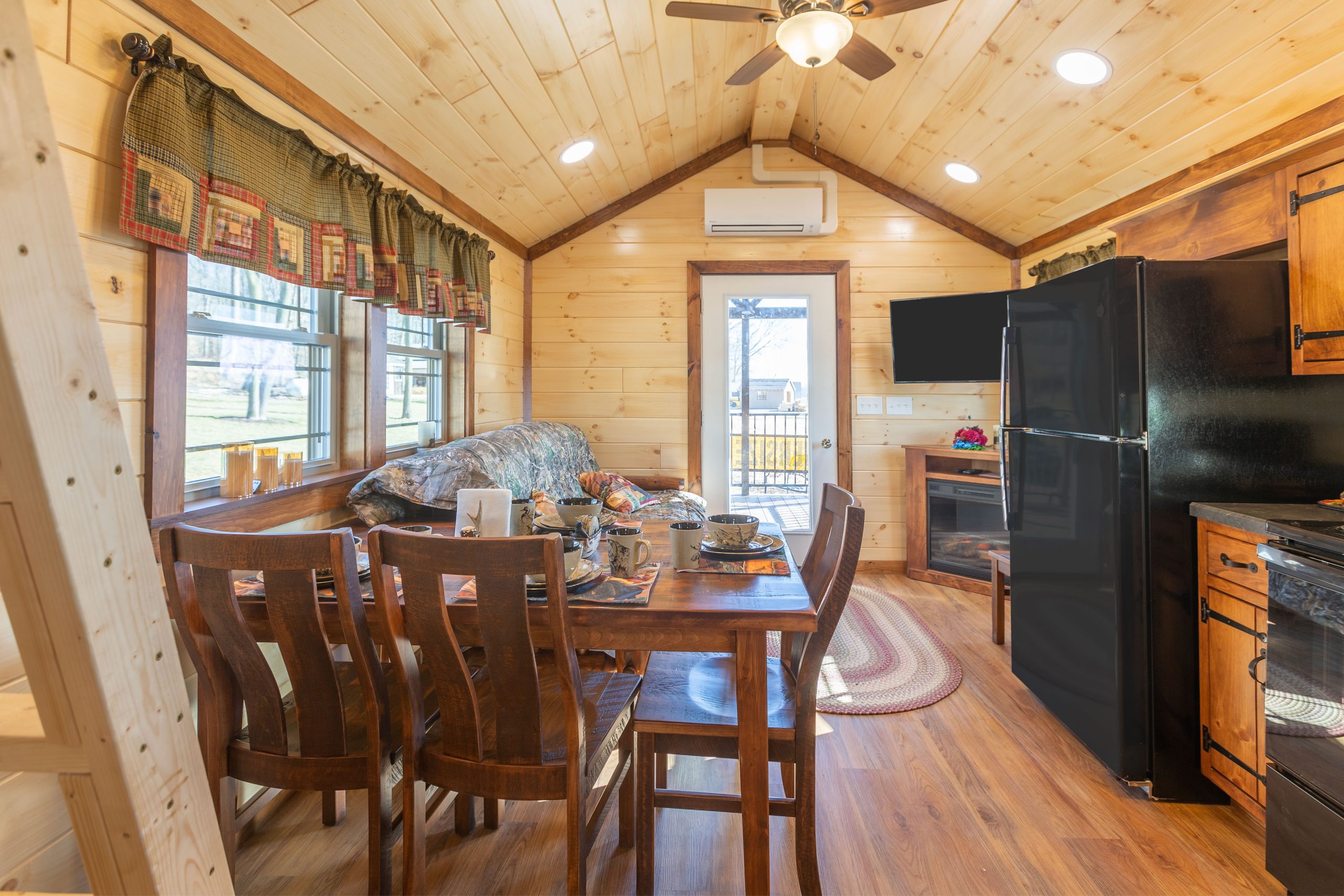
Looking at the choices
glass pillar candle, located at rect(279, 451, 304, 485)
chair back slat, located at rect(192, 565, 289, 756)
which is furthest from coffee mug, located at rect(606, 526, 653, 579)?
glass pillar candle, located at rect(279, 451, 304, 485)

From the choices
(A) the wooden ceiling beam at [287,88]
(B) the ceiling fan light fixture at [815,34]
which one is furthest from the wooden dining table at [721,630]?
(B) the ceiling fan light fixture at [815,34]

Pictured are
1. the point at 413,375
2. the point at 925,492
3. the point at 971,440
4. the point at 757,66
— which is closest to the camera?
the point at 757,66

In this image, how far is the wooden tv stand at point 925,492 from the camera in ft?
13.5

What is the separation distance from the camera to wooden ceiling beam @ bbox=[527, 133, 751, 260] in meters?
4.53

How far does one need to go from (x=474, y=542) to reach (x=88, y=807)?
0.61m

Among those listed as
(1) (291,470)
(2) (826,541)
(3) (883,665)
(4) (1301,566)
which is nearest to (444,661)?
(2) (826,541)

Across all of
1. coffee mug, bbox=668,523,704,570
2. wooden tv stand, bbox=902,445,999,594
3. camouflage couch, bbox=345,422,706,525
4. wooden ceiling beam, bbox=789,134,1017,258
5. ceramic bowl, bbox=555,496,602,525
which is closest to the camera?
coffee mug, bbox=668,523,704,570

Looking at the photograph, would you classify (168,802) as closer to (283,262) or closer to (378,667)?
(378,667)

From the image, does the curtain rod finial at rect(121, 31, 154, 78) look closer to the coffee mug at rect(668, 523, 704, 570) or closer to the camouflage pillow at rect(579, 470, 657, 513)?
the coffee mug at rect(668, 523, 704, 570)

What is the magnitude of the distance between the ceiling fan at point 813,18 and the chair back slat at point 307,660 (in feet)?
6.73

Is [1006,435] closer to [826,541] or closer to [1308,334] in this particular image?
[1308,334]

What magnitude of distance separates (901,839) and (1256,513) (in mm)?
1297

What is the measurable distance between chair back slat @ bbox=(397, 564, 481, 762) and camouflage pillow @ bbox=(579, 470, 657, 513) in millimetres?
2371

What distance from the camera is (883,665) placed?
115 inches
